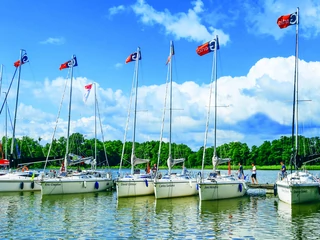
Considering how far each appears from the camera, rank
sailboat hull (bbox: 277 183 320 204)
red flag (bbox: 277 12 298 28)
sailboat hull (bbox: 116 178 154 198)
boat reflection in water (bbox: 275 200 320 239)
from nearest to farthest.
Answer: boat reflection in water (bbox: 275 200 320 239) < sailboat hull (bbox: 277 183 320 204) < sailboat hull (bbox: 116 178 154 198) < red flag (bbox: 277 12 298 28)

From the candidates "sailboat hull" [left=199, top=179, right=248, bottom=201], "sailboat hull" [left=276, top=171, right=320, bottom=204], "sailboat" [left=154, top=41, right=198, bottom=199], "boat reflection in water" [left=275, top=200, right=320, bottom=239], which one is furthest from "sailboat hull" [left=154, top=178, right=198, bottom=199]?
"sailboat hull" [left=276, top=171, right=320, bottom=204]

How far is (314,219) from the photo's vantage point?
25328 millimetres

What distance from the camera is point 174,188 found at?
3706 centimetres

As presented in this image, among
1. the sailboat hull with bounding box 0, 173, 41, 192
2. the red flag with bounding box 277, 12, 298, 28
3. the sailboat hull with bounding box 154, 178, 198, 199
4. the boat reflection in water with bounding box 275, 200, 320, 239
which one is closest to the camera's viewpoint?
the boat reflection in water with bounding box 275, 200, 320, 239

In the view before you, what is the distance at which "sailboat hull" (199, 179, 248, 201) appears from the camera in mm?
34344

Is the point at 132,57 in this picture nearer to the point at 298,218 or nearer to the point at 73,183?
the point at 73,183

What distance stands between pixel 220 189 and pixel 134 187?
837 cm

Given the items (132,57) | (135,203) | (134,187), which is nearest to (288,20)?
(132,57)

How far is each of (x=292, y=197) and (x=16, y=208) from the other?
21.4 meters

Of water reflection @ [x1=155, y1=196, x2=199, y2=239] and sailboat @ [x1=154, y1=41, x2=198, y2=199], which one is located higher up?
sailboat @ [x1=154, y1=41, x2=198, y2=199]

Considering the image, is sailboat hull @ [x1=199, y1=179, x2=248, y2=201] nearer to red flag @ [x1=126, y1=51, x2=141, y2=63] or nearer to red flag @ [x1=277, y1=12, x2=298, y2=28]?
red flag @ [x1=277, y1=12, x2=298, y2=28]

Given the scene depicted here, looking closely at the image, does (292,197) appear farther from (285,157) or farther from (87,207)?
(285,157)

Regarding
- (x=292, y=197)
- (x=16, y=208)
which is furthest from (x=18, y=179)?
(x=292, y=197)

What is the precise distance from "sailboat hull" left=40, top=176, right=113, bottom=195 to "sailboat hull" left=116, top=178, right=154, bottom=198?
5.62m
